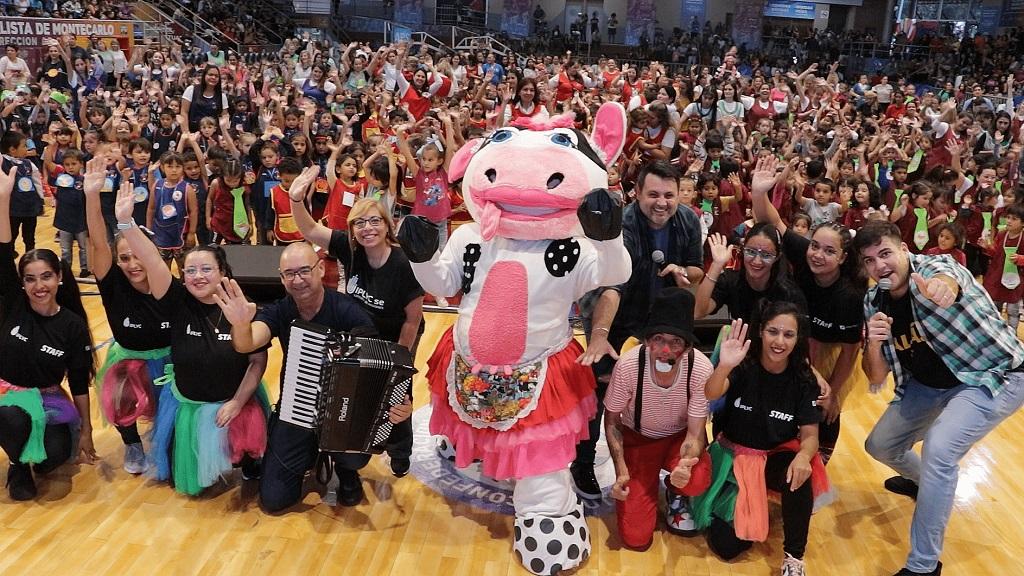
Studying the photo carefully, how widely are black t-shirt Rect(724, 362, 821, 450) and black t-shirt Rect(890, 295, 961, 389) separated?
356 millimetres

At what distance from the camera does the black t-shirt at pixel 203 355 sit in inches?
122

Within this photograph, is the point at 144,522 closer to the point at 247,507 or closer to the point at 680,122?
the point at 247,507

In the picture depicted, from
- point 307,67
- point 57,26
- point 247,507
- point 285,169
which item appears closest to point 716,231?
point 285,169

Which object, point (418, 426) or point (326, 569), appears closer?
point (326, 569)

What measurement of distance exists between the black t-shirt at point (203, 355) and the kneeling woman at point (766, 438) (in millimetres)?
1740

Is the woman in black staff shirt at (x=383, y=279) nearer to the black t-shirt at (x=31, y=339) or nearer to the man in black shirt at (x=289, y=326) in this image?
the man in black shirt at (x=289, y=326)

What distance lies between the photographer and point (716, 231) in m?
5.50

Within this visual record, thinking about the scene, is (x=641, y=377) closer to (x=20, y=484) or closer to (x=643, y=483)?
(x=643, y=483)

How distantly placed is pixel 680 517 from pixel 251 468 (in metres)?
1.68

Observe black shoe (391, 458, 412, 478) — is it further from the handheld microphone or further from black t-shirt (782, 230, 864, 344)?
the handheld microphone

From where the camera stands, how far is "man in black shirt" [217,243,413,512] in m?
2.90

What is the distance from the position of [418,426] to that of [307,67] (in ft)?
26.7

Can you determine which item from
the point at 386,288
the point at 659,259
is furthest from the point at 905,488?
the point at 386,288

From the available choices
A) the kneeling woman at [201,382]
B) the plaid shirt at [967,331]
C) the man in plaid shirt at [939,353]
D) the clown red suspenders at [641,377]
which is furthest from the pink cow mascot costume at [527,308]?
the plaid shirt at [967,331]
